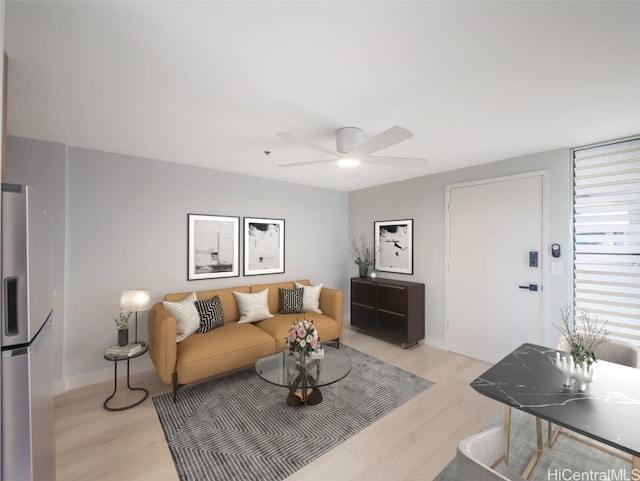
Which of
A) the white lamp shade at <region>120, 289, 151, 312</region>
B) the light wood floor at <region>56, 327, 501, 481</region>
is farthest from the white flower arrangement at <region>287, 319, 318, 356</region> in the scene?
the white lamp shade at <region>120, 289, 151, 312</region>

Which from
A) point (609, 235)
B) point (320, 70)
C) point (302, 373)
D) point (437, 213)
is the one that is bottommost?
point (302, 373)

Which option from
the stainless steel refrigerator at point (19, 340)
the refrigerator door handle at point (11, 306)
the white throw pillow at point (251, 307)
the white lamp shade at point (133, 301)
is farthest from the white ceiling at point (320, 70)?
the white throw pillow at point (251, 307)

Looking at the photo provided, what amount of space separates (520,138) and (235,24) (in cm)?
268

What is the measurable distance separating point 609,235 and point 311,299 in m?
3.34

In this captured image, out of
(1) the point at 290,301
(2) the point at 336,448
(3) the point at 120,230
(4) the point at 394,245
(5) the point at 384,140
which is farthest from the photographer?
(4) the point at 394,245

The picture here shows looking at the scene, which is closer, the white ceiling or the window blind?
the white ceiling

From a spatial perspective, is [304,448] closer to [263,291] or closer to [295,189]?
[263,291]

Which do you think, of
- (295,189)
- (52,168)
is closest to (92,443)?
(52,168)

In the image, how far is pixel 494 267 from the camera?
11.2 feet

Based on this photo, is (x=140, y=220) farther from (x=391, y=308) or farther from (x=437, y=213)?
(x=437, y=213)

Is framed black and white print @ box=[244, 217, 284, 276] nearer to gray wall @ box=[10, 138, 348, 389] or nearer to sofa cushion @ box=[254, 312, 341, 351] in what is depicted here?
gray wall @ box=[10, 138, 348, 389]

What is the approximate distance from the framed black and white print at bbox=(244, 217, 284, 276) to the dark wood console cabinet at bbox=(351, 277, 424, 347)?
139cm

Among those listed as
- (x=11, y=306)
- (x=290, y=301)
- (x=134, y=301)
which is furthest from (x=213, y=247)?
(x=11, y=306)

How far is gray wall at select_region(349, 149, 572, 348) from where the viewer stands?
2.92 metres
